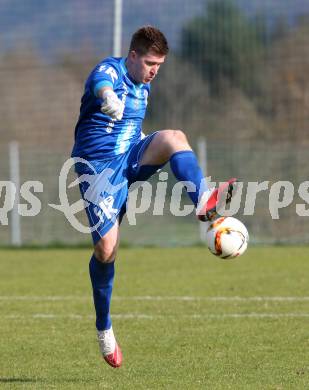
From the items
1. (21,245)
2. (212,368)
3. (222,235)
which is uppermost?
(222,235)

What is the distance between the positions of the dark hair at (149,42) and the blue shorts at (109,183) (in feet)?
1.82

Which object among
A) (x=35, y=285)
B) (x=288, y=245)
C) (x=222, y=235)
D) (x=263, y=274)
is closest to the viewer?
(x=222, y=235)

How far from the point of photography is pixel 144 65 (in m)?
6.66

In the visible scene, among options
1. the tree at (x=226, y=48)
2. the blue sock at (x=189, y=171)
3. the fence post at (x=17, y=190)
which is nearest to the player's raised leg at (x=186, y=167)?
the blue sock at (x=189, y=171)

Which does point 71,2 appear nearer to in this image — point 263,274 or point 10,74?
point 10,74

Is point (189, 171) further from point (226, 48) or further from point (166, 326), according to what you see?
point (226, 48)

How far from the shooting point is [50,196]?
766 inches

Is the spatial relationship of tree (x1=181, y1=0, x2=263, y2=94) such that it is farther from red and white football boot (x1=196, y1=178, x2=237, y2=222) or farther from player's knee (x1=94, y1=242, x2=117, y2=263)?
red and white football boot (x1=196, y1=178, x2=237, y2=222)

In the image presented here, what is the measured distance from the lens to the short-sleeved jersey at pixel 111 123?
6762 mm

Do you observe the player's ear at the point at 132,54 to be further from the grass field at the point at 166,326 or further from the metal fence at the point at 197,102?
the metal fence at the point at 197,102

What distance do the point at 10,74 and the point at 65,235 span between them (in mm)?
3964

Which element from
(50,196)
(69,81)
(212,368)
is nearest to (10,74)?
(69,81)

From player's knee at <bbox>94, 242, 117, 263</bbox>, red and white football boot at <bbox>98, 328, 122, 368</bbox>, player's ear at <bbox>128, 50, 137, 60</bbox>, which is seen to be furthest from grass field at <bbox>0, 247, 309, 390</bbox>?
player's ear at <bbox>128, 50, 137, 60</bbox>

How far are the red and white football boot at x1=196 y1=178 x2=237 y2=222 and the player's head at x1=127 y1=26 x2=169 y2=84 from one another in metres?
1.16
